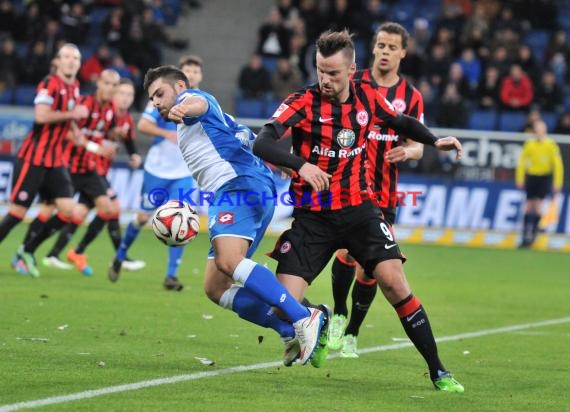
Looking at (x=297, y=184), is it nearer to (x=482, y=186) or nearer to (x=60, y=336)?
(x=60, y=336)

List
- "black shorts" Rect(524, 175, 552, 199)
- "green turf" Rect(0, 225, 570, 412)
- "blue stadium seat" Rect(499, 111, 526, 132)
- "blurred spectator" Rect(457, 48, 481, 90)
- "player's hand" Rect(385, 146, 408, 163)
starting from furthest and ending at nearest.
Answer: "blurred spectator" Rect(457, 48, 481, 90)
"blue stadium seat" Rect(499, 111, 526, 132)
"black shorts" Rect(524, 175, 552, 199)
"player's hand" Rect(385, 146, 408, 163)
"green turf" Rect(0, 225, 570, 412)

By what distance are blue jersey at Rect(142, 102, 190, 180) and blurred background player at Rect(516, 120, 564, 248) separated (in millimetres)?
9246

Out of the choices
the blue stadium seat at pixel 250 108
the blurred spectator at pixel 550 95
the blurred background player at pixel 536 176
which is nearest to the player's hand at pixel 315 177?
the blurred background player at pixel 536 176

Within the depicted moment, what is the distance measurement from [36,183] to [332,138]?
6509mm

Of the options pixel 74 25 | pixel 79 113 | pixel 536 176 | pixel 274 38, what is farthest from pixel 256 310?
pixel 74 25

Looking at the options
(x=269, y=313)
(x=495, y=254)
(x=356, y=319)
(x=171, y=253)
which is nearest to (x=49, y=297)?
(x=171, y=253)

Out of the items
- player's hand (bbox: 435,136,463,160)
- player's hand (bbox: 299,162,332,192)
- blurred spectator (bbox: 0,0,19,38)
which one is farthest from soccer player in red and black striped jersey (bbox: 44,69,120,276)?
blurred spectator (bbox: 0,0,19,38)

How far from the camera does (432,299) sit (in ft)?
41.1

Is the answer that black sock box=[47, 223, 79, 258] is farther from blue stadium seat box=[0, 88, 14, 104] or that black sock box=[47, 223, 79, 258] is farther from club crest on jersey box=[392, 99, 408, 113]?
blue stadium seat box=[0, 88, 14, 104]

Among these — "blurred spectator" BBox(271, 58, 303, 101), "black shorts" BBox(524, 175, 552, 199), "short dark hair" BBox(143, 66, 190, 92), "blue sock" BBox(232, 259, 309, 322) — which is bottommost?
"black shorts" BBox(524, 175, 552, 199)

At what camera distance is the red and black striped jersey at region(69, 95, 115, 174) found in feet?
46.1

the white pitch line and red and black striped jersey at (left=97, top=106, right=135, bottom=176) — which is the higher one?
red and black striped jersey at (left=97, top=106, right=135, bottom=176)

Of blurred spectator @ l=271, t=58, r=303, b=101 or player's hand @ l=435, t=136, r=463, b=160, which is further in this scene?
blurred spectator @ l=271, t=58, r=303, b=101

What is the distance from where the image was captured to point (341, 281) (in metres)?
8.79
